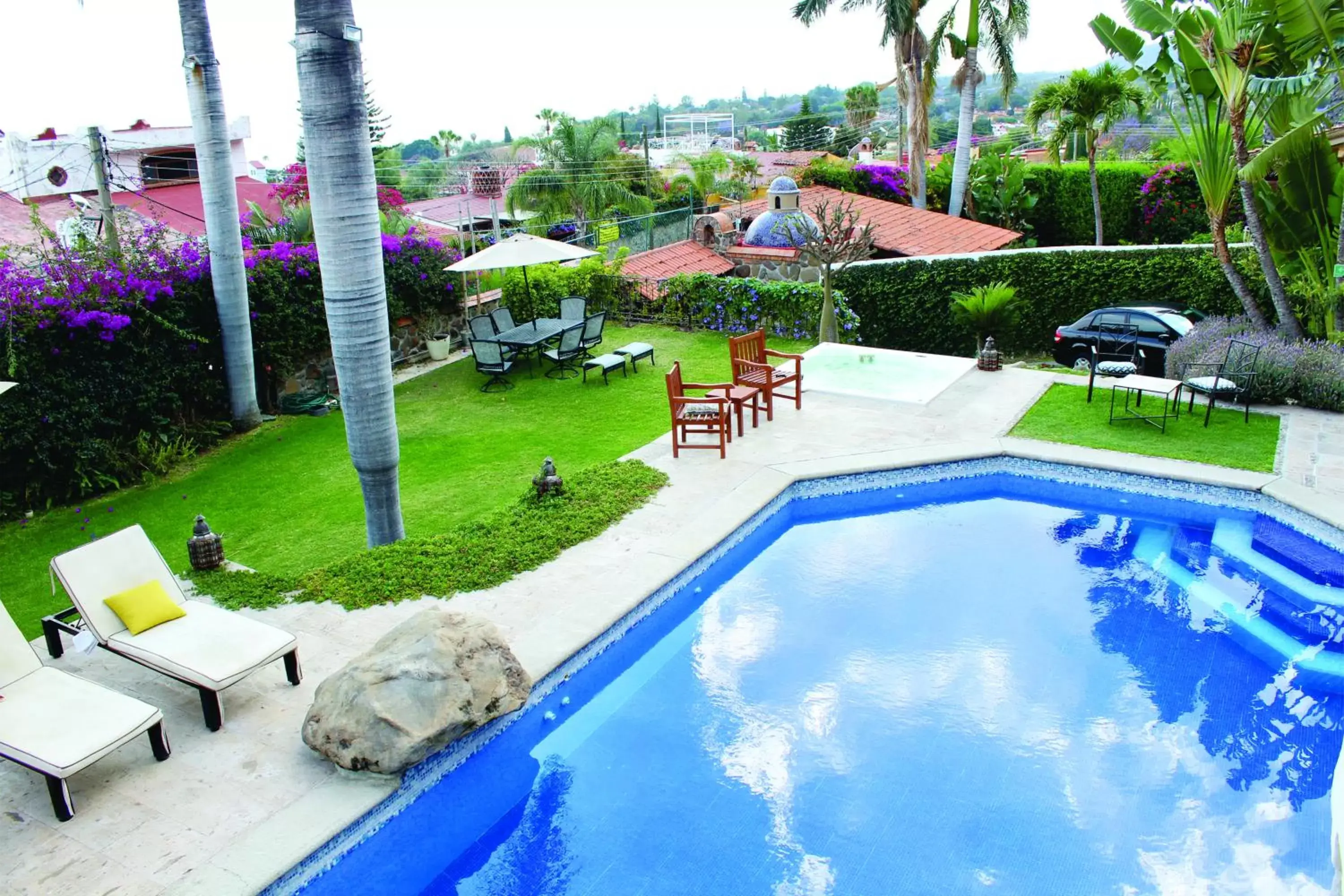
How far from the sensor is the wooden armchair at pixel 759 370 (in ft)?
43.4

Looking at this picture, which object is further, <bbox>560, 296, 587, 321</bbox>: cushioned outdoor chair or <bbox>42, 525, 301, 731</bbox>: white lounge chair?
<bbox>560, 296, 587, 321</bbox>: cushioned outdoor chair

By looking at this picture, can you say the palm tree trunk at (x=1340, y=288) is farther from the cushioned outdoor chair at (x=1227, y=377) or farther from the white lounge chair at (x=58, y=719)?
the white lounge chair at (x=58, y=719)

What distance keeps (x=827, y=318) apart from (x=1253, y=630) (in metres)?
9.95

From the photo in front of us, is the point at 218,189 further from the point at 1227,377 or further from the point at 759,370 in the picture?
the point at 1227,377

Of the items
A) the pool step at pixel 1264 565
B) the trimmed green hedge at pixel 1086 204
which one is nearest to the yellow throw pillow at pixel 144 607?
the pool step at pixel 1264 565

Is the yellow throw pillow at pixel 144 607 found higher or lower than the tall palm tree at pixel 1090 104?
lower

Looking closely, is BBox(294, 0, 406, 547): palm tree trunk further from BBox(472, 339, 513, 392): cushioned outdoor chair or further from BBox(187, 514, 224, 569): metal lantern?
BBox(472, 339, 513, 392): cushioned outdoor chair

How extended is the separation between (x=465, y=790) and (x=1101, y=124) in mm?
28279

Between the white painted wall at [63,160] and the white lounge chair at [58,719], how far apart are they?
2059cm

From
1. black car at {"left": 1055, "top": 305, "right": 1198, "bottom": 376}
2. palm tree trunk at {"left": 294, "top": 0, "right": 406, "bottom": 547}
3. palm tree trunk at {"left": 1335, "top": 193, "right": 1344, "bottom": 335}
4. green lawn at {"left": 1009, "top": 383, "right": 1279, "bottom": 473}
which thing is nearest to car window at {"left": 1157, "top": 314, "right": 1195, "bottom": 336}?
black car at {"left": 1055, "top": 305, "right": 1198, "bottom": 376}

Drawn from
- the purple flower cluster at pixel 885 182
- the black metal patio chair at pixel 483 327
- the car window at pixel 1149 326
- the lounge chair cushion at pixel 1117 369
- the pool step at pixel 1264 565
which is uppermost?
the purple flower cluster at pixel 885 182

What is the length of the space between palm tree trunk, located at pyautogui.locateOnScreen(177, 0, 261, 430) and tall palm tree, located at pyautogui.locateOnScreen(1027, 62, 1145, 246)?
2242 cm

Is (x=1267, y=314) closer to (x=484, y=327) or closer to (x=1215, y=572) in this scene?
(x=1215, y=572)

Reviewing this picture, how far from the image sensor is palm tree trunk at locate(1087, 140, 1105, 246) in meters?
27.5
